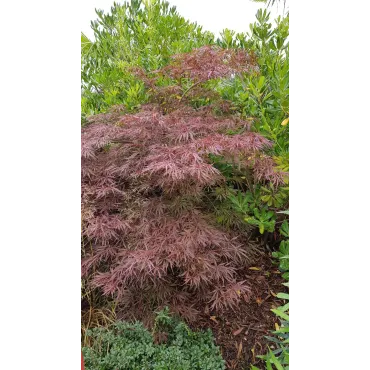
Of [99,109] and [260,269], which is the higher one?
[99,109]

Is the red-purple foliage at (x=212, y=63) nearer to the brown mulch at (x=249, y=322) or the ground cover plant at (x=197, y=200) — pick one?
the ground cover plant at (x=197, y=200)

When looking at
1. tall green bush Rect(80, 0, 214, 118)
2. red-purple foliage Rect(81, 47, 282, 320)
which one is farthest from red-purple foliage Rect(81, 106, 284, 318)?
tall green bush Rect(80, 0, 214, 118)

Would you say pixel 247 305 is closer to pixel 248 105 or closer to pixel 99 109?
pixel 248 105

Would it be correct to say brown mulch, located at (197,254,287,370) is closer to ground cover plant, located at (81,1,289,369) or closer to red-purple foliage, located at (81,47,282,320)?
ground cover plant, located at (81,1,289,369)

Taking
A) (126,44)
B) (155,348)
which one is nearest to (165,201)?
(155,348)

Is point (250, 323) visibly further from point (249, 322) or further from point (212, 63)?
point (212, 63)

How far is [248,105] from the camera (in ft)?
7.67

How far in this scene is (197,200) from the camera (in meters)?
1.94

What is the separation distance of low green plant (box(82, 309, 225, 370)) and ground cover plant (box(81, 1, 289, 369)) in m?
0.05

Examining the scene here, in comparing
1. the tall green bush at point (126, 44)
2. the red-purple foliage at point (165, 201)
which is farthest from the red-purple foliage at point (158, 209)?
the tall green bush at point (126, 44)

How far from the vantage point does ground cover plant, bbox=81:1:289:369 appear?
177cm
